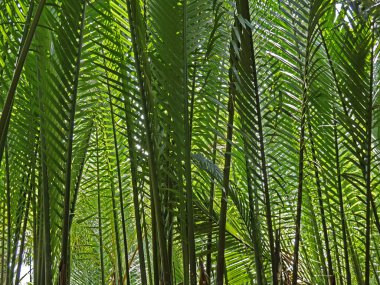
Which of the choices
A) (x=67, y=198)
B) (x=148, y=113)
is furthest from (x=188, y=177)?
(x=67, y=198)

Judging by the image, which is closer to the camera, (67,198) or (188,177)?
(188,177)

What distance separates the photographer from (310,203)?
2797mm

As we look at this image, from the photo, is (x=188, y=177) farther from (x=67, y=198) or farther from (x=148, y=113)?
(x=67, y=198)

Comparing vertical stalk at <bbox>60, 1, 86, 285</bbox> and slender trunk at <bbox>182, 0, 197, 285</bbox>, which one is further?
vertical stalk at <bbox>60, 1, 86, 285</bbox>

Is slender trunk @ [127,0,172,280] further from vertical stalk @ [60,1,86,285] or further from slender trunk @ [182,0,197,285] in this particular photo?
Result: vertical stalk @ [60,1,86,285]

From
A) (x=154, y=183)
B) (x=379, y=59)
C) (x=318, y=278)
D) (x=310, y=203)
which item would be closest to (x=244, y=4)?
(x=154, y=183)

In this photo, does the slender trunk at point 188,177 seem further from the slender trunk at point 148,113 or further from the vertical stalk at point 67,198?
the vertical stalk at point 67,198

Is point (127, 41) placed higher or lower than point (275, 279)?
higher

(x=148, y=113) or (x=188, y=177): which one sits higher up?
(x=148, y=113)

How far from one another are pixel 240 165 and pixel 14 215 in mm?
1059

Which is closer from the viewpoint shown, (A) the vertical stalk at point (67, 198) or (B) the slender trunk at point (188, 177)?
(B) the slender trunk at point (188, 177)

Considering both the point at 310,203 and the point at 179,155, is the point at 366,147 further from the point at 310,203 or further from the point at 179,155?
the point at 179,155

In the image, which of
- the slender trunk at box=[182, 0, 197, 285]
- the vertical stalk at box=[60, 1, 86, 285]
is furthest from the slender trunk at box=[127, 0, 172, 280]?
the vertical stalk at box=[60, 1, 86, 285]

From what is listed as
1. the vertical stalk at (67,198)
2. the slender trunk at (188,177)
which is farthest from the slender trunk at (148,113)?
the vertical stalk at (67,198)
